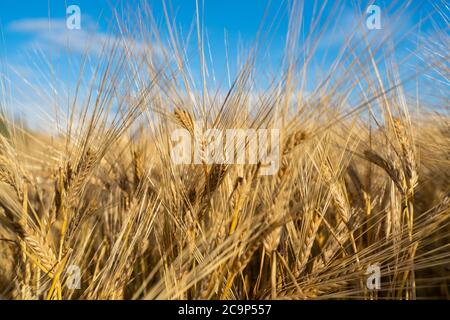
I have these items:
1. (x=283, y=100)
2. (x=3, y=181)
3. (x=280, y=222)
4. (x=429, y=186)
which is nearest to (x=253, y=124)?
(x=283, y=100)

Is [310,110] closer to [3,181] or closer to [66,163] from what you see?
[66,163]

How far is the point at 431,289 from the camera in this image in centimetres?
117


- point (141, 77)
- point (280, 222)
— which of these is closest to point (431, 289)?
point (280, 222)

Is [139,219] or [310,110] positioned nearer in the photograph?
[310,110]

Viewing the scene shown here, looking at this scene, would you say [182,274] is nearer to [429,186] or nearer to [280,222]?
[280,222]

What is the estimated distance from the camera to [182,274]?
31.6 inches

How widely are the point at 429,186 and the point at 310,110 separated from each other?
850mm
